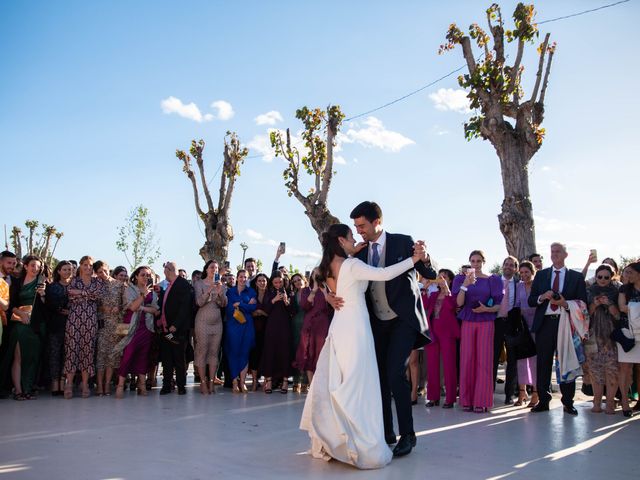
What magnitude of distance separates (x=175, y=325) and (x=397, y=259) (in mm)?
5376

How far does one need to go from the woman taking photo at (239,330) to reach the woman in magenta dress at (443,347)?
311 centimetres

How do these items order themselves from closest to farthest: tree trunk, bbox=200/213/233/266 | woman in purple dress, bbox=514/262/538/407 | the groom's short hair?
the groom's short hair < woman in purple dress, bbox=514/262/538/407 < tree trunk, bbox=200/213/233/266

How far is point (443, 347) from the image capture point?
876 centimetres

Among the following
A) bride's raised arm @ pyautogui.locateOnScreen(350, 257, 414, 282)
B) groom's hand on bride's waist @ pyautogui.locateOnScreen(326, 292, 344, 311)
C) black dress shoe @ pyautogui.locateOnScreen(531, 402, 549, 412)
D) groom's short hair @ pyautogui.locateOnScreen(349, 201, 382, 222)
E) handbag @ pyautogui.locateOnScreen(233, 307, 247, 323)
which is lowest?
black dress shoe @ pyautogui.locateOnScreen(531, 402, 549, 412)

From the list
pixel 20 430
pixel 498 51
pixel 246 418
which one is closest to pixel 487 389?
pixel 246 418

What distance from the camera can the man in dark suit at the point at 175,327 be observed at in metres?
9.80

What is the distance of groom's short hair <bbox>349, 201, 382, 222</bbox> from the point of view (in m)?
5.70

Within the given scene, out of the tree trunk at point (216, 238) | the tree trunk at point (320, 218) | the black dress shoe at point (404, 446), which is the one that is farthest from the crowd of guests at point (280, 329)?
the tree trunk at point (216, 238)

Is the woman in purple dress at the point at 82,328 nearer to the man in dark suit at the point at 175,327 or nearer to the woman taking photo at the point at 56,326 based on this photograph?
the woman taking photo at the point at 56,326

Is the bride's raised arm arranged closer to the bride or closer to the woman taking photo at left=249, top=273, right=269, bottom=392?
the bride

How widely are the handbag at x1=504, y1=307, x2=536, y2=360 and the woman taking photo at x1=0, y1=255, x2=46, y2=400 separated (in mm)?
6818

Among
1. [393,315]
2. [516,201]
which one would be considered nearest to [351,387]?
[393,315]

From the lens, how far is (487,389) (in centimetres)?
802

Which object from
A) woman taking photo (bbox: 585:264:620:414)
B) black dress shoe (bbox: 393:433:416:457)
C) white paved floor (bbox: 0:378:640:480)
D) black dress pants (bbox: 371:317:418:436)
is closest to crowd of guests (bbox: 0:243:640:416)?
woman taking photo (bbox: 585:264:620:414)
